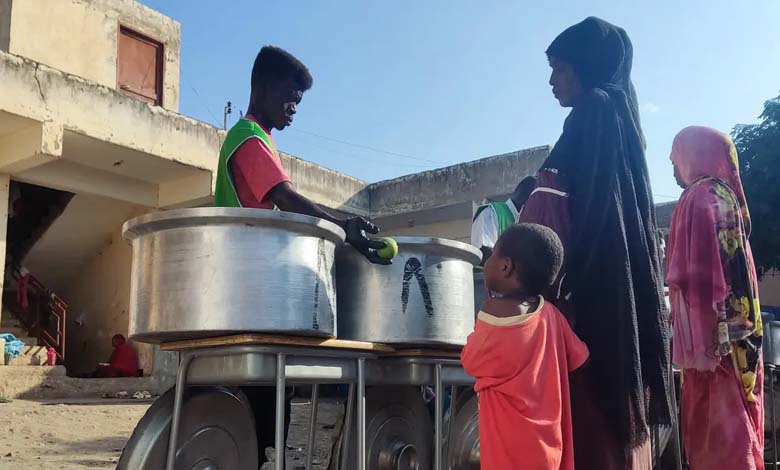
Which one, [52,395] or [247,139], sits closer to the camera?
[247,139]

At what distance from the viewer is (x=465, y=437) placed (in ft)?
10.5

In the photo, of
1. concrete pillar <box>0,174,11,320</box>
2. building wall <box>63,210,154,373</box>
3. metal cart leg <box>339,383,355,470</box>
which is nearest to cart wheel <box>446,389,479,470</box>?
metal cart leg <box>339,383,355,470</box>

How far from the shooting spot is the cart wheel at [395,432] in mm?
2818

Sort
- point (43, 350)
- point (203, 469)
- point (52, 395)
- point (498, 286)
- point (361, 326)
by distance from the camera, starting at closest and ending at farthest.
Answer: point (498, 286), point (203, 469), point (361, 326), point (52, 395), point (43, 350)

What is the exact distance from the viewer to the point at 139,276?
2059mm

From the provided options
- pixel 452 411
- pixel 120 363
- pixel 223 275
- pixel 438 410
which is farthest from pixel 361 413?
pixel 120 363

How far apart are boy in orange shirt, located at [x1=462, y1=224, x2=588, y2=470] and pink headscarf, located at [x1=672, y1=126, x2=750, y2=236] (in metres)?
1.37

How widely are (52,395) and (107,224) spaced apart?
3706 mm

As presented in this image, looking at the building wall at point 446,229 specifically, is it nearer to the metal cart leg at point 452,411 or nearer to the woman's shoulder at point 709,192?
the metal cart leg at point 452,411

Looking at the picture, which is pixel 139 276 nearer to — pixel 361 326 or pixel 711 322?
pixel 361 326

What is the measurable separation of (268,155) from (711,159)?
5.98ft

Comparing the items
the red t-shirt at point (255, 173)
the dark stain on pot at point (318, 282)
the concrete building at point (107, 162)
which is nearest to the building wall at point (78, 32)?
the concrete building at point (107, 162)

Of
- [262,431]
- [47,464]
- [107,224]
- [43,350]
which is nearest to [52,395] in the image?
[43,350]

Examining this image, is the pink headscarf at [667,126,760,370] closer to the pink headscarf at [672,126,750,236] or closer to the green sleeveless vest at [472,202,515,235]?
the pink headscarf at [672,126,750,236]
